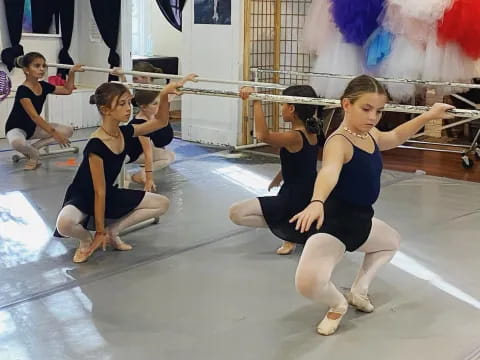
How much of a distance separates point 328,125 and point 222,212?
2478mm

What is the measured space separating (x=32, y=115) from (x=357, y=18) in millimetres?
2694

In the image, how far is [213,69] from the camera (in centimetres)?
671

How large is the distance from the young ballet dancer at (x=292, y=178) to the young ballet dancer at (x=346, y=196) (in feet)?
2.21

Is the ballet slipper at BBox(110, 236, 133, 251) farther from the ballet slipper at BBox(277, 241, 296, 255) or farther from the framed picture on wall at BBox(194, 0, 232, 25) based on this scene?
the framed picture on wall at BBox(194, 0, 232, 25)

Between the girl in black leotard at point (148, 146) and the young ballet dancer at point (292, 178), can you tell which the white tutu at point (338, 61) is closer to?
the girl in black leotard at point (148, 146)

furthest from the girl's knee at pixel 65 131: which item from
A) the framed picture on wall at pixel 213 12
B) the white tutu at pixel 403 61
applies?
the white tutu at pixel 403 61

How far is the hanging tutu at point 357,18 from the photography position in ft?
18.8

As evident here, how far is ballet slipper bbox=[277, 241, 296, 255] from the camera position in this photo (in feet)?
11.9

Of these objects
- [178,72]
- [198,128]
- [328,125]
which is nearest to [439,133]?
[328,125]

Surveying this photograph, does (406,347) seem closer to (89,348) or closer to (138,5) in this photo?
(89,348)

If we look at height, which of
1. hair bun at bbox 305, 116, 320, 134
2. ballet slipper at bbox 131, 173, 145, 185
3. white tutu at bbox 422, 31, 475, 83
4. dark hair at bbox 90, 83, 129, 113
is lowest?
ballet slipper at bbox 131, 173, 145, 185

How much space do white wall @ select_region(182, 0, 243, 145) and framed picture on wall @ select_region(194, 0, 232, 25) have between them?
0.04 m

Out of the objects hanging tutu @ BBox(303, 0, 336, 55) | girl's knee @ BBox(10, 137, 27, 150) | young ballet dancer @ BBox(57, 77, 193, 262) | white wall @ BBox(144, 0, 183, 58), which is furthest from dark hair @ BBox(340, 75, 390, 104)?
white wall @ BBox(144, 0, 183, 58)

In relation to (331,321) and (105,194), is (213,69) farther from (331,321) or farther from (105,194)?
(331,321)
